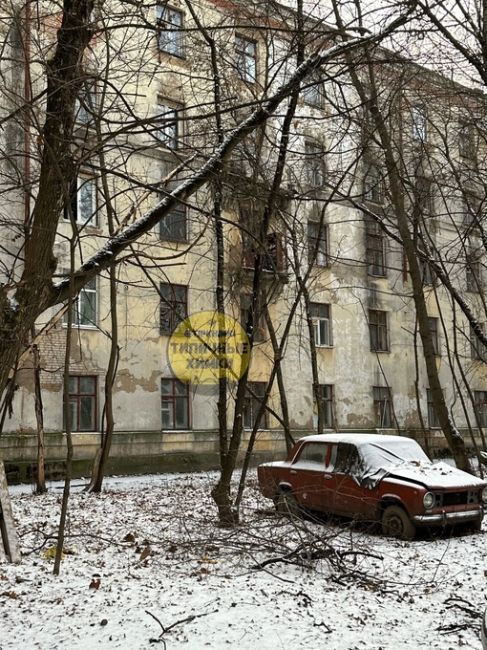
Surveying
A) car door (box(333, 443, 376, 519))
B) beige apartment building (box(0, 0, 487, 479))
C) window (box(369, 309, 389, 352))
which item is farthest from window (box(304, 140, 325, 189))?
window (box(369, 309, 389, 352))

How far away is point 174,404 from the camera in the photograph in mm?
22297

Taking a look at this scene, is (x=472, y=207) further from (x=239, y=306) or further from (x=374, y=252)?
(x=374, y=252)

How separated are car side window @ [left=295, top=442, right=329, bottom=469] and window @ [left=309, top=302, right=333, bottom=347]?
14953mm

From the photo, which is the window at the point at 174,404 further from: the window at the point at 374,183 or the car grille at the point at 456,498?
the car grille at the point at 456,498

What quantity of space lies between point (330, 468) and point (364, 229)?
62.2 feet

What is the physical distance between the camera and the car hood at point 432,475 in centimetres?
951

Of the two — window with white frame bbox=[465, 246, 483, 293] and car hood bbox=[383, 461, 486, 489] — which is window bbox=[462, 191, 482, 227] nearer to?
window with white frame bbox=[465, 246, 483, 293]

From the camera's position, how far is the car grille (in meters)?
9.42

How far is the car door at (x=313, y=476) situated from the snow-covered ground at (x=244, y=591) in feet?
3.58

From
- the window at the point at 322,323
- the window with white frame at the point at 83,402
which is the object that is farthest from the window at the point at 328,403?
the window with white frame at the point at 83,402

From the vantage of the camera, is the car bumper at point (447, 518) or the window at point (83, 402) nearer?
the car bumper at point (447, 518)

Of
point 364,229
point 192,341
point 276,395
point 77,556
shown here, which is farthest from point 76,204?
point 77,556

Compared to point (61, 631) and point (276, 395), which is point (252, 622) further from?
point (276, 395)

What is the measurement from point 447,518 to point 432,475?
0.73m
